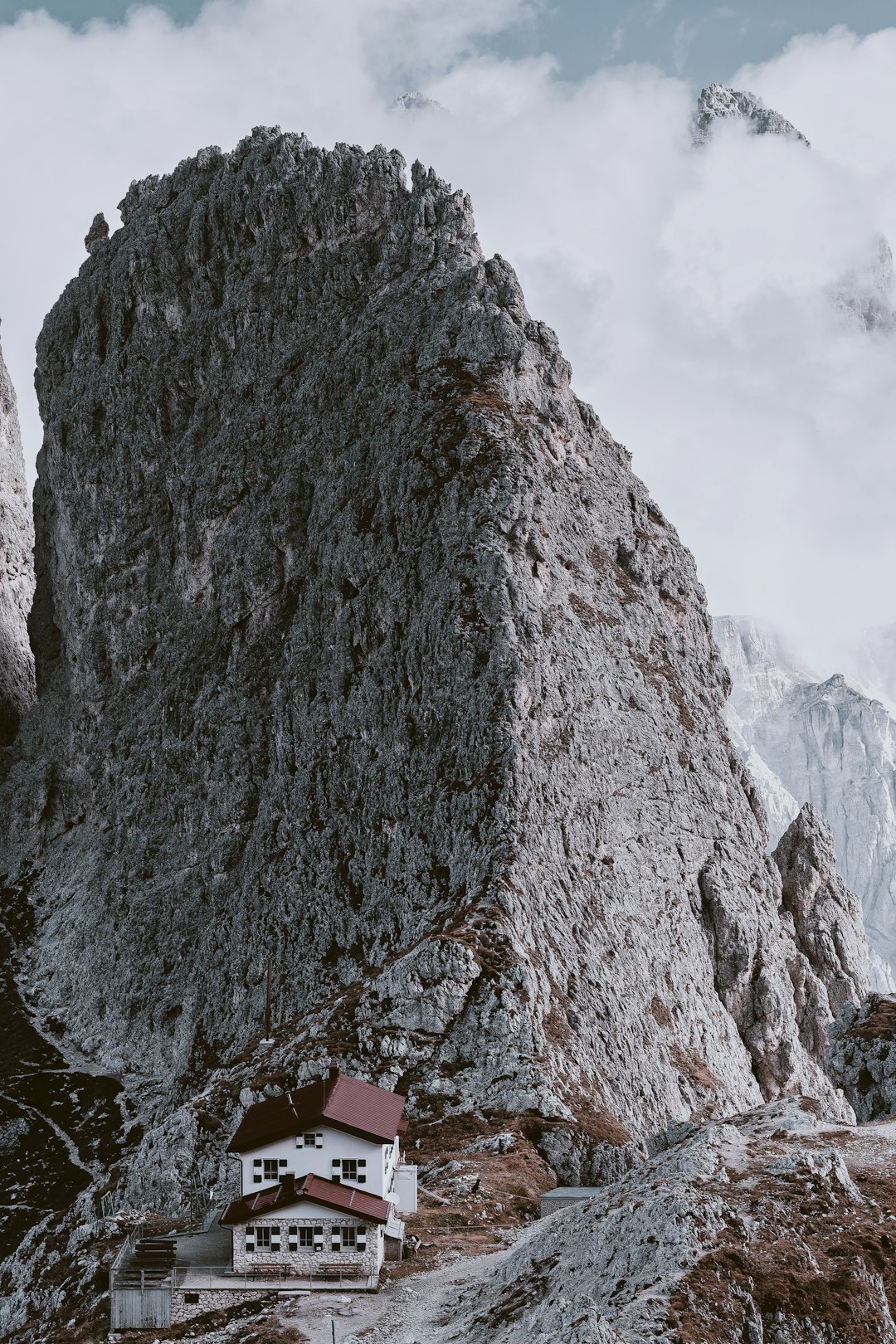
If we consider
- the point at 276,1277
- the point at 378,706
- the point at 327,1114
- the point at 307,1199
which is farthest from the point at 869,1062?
the point at 378,706

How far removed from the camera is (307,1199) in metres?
63.7

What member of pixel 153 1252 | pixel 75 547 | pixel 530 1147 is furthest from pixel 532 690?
pixel 75 547

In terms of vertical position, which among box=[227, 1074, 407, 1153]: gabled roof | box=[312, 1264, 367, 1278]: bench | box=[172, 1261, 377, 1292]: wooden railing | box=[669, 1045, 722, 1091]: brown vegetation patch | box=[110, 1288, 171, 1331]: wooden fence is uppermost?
box=[669, 1045, 722, 1091]: brown vegetation patch

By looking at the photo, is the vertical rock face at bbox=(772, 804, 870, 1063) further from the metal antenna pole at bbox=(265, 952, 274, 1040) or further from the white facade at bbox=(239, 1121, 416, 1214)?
the white facade at bbox=(239, 1121, 416, 1214)

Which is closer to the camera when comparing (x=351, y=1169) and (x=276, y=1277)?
(x=276, y=1277)

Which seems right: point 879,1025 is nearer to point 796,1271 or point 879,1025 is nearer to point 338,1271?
point 338,1271

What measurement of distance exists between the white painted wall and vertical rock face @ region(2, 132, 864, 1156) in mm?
29570

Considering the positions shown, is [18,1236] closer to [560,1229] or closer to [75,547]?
[560,1229]

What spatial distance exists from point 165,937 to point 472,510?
57.9m

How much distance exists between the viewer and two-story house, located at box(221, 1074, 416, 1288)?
6328 centimetres

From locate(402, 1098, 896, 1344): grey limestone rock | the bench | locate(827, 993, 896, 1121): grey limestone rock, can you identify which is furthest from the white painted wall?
locate(827, 993, 896, 1121): grey limestone rock

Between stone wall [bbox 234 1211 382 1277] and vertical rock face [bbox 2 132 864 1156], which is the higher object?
vertical rock face [bbox 2 132 864 1156]

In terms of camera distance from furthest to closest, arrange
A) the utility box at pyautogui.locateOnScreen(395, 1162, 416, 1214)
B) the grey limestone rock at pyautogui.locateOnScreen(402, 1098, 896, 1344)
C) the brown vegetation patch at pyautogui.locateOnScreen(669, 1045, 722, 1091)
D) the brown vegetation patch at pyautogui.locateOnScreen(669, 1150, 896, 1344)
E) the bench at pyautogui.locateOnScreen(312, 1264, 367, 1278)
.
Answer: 1. the brown vegetation patch at pyautogui.locateOnScreen(669, 1045, 722, 1091)
2. the utility box at pyautogui.locateOnScreen(395, 1162, 416, 1214)
3. the bench at pyautogui.locateOnScreen(312, 1264, 367, 1278)
4. the brown vegetation patch at pyautogui.locateOnScreen(669, 1150, 896, 1344)
5. the grey limestone rock at pyautogui.locateOnScreen(402, 1098, 896, 1344)

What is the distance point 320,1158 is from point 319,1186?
1.40 meters
